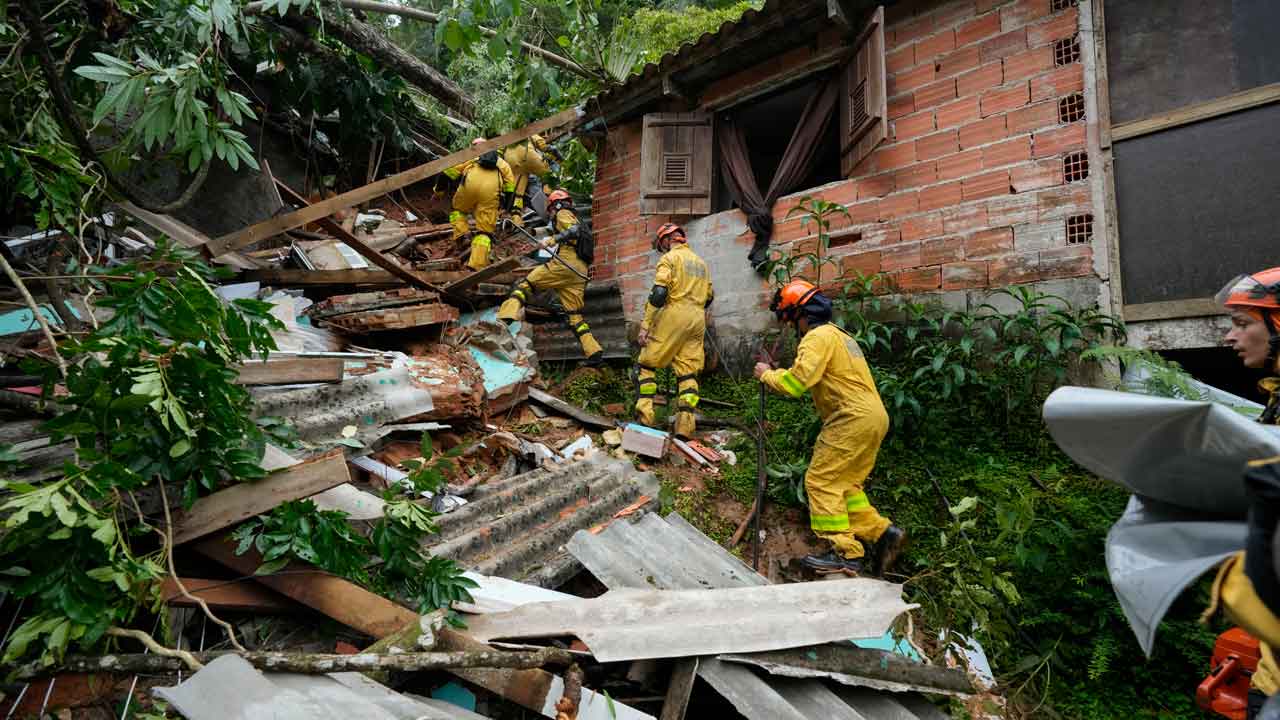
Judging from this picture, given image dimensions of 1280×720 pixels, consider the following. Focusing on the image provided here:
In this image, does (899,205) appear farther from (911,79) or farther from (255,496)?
(255,496)

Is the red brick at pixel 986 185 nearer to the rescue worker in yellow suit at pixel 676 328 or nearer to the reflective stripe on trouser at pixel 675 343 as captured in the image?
the rescue worker in yellow suit at pixel 676 328

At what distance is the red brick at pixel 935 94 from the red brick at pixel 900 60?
0.28 m

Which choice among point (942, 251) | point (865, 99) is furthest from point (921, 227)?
point (865, 99)

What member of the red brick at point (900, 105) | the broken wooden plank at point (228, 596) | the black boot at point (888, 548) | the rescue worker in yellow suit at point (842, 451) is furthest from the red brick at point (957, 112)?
the broken wooden plank at point (228, 596)

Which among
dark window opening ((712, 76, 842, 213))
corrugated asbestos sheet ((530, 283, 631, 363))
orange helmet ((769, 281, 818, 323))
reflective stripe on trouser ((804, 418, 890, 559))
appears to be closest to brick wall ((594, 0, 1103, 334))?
dark window opening ((712, 76, 842, 213))

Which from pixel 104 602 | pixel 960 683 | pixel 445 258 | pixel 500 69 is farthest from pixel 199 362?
pixel 500 69

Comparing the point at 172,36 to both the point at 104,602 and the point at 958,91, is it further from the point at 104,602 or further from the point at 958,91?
the point at 958,91

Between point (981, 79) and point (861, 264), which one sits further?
point (861, 264)

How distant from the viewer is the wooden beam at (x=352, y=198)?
4.95m

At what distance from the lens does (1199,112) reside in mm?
3717

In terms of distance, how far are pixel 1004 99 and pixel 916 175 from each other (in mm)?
794

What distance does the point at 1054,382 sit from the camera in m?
4.00

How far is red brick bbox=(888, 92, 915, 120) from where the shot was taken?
4.88m

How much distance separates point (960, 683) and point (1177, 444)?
1.54 m
